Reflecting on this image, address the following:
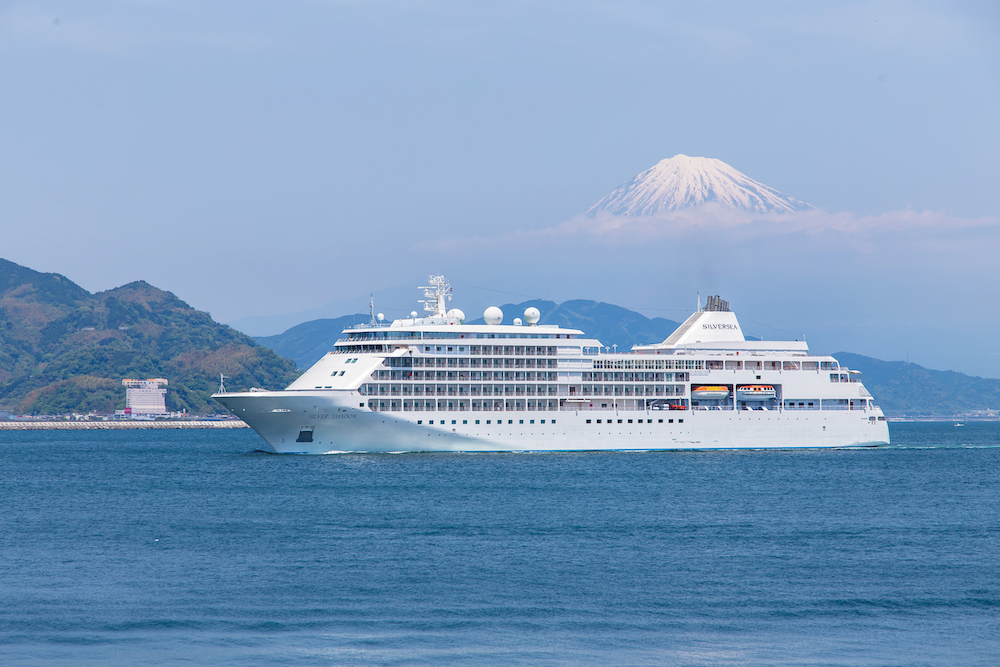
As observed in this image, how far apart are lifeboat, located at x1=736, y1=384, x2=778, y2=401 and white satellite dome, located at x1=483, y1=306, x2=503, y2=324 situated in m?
16.1

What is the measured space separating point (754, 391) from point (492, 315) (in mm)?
17648

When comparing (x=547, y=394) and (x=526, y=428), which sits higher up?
(x=547, y=394)

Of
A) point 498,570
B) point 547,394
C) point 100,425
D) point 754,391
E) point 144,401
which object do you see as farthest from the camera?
point 144,401

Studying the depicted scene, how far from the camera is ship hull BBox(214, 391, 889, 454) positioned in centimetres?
6034

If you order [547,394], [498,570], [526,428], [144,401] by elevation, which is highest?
[144,401]

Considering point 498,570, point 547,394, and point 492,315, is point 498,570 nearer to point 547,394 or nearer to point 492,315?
point 547,394

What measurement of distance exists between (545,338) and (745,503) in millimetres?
25445

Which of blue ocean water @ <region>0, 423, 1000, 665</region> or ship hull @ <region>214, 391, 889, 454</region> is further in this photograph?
ship hull @ <region>214, 391, 889, 454</region>

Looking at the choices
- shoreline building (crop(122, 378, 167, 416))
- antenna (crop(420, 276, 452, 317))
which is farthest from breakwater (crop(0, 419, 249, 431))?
antenna (crop(420, 276, 452, 317))

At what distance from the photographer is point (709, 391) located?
6950cm

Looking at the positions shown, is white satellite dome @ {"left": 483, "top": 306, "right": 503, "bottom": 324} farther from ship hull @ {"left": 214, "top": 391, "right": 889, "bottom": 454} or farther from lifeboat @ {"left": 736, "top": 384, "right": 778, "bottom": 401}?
lifeboat @ {"left": 736, "top": 384, "right": 778, "bottom": 401}

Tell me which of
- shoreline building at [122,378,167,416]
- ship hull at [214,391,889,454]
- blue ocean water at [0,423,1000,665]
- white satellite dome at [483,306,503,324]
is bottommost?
blue ocean water at [0,423,1000,665]

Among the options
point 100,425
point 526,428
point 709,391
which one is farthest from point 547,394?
point 100,425

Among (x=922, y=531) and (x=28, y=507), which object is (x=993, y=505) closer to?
(x=922, y=531)
